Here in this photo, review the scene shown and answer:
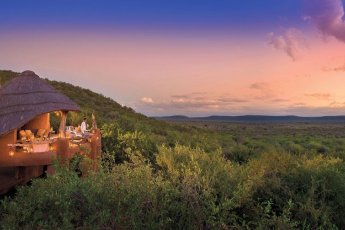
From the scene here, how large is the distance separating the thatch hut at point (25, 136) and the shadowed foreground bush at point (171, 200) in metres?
2.27

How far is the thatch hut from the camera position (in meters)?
11.8

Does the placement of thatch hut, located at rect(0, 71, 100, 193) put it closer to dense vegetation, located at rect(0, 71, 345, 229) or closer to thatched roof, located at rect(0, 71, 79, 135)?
thatched roof, located at rect(0, 71, 79, 135)

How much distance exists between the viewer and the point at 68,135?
13656mm

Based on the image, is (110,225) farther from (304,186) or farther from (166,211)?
(304,186)

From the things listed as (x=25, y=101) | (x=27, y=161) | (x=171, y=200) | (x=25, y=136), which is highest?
(x=25, y=101)

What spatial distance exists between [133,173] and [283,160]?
249 inches

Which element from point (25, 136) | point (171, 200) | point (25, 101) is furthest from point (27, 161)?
point (171, 200)

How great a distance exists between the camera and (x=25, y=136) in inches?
506

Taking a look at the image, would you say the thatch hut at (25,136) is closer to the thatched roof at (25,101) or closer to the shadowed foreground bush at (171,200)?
the thatched roof at (25,101)

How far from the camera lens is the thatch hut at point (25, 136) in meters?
11.8

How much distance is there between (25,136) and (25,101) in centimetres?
109

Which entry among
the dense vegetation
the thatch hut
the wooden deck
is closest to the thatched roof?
the thatch hut

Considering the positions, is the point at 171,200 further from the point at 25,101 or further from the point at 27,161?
the point at 25,101

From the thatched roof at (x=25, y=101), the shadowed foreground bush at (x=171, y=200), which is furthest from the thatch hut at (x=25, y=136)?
the shadowed foreground bush at (x=171, y=200)
